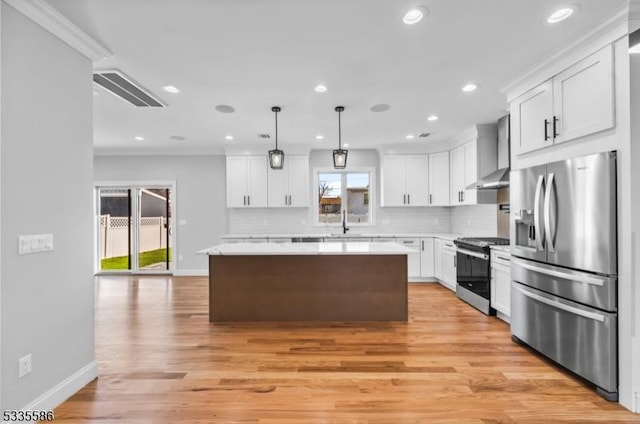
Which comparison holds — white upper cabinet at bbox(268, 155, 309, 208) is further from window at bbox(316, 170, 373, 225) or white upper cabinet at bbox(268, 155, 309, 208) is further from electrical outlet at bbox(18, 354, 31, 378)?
electrical outlet at bbox(18, 354, 31, 378)

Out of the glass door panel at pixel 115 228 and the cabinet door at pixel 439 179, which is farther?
the glass door panel at pixel 115 228

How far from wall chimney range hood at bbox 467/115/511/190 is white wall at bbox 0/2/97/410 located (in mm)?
4747

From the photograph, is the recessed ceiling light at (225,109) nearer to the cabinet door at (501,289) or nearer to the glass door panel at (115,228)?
the cabinet door at (501,289)

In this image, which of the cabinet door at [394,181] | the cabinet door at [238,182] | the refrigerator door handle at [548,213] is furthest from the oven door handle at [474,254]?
the cabinet door at [238,182]

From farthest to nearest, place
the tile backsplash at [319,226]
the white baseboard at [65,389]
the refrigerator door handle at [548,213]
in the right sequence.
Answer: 1. the tile backsplash at [319,226]
2. the refrigerator door handle at [548,213]
3. the white baseboard at [65,389]

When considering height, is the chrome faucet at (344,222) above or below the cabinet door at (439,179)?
below

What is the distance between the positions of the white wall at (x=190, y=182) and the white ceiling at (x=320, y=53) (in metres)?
2.19

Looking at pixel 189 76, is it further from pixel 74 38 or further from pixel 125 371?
pixel 125 371

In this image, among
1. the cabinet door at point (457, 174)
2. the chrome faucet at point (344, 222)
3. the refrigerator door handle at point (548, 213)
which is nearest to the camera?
the refrigerator door handle at point (548, 213)

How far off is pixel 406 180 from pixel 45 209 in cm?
564

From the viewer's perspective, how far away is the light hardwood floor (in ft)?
7.00

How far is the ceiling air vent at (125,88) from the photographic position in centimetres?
316

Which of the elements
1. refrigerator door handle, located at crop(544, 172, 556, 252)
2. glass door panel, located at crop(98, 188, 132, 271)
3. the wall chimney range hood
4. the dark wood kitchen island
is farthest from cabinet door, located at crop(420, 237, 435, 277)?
glass door panel, located at crop(98, 188, 132, 271)

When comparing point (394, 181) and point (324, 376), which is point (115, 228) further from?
point (324, 376)
